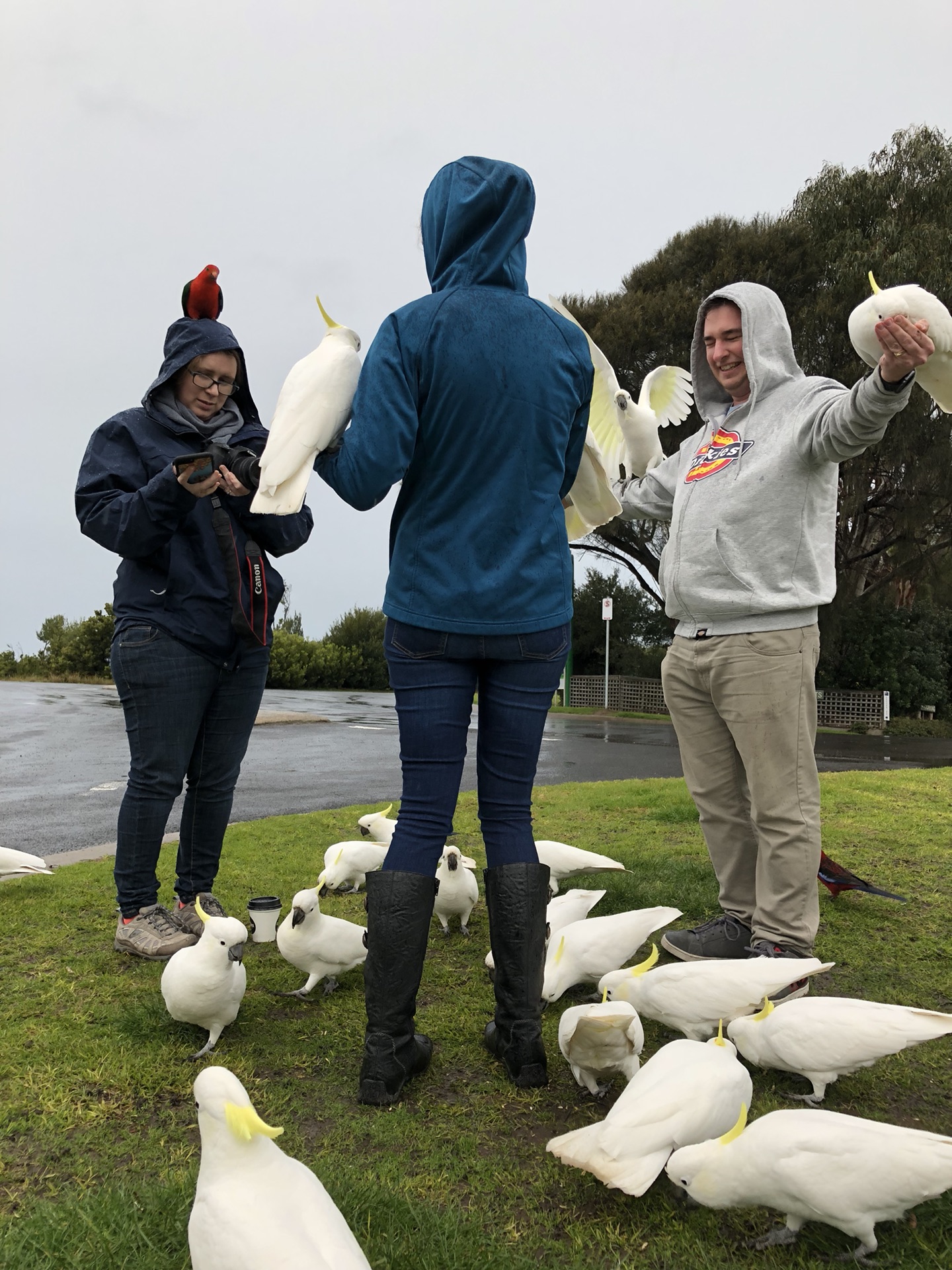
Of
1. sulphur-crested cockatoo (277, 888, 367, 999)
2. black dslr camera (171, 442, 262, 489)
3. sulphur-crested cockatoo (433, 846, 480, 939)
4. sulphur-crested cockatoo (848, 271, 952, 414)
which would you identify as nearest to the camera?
sulphur-crested cockatoo (848, 271, 952, 414)

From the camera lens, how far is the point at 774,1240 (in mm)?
1546

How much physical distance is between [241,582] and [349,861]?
1.32m

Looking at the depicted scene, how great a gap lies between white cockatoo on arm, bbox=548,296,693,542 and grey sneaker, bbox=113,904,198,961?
1.81 m

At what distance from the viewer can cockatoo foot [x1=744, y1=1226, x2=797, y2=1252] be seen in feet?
5.05

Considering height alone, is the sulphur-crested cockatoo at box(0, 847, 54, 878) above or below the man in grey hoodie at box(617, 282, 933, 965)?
below

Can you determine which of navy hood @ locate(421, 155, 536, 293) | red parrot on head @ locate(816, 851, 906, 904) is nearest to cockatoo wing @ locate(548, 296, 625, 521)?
navy hood @ locate(421, 155, 536, 293)

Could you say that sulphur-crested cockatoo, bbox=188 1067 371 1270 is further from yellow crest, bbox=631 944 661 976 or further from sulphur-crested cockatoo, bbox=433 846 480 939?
sulphur-crested cockatoo, bbox=433 846 480 939

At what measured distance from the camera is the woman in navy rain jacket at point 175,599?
288 centimetres

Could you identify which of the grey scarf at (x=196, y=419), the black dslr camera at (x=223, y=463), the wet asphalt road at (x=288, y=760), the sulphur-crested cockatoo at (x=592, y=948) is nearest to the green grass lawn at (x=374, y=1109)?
the sulphur-crested cockatoo at (x=592, y=948)

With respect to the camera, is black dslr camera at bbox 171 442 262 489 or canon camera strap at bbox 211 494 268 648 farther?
canon camera strap at bbox 211 494 268 648

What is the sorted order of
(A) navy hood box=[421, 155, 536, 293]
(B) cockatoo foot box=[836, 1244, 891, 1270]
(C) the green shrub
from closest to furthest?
1. (B) cockatoo foot box=[836, 1244, 891, 1270]
2. (A) navy hood box=[421, 155, 536, 293]
3. (C) the green shrub

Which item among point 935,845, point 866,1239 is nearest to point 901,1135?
point 866,1239

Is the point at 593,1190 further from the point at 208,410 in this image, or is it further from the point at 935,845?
the point at 935,845

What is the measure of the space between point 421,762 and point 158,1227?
1003 millimetres
